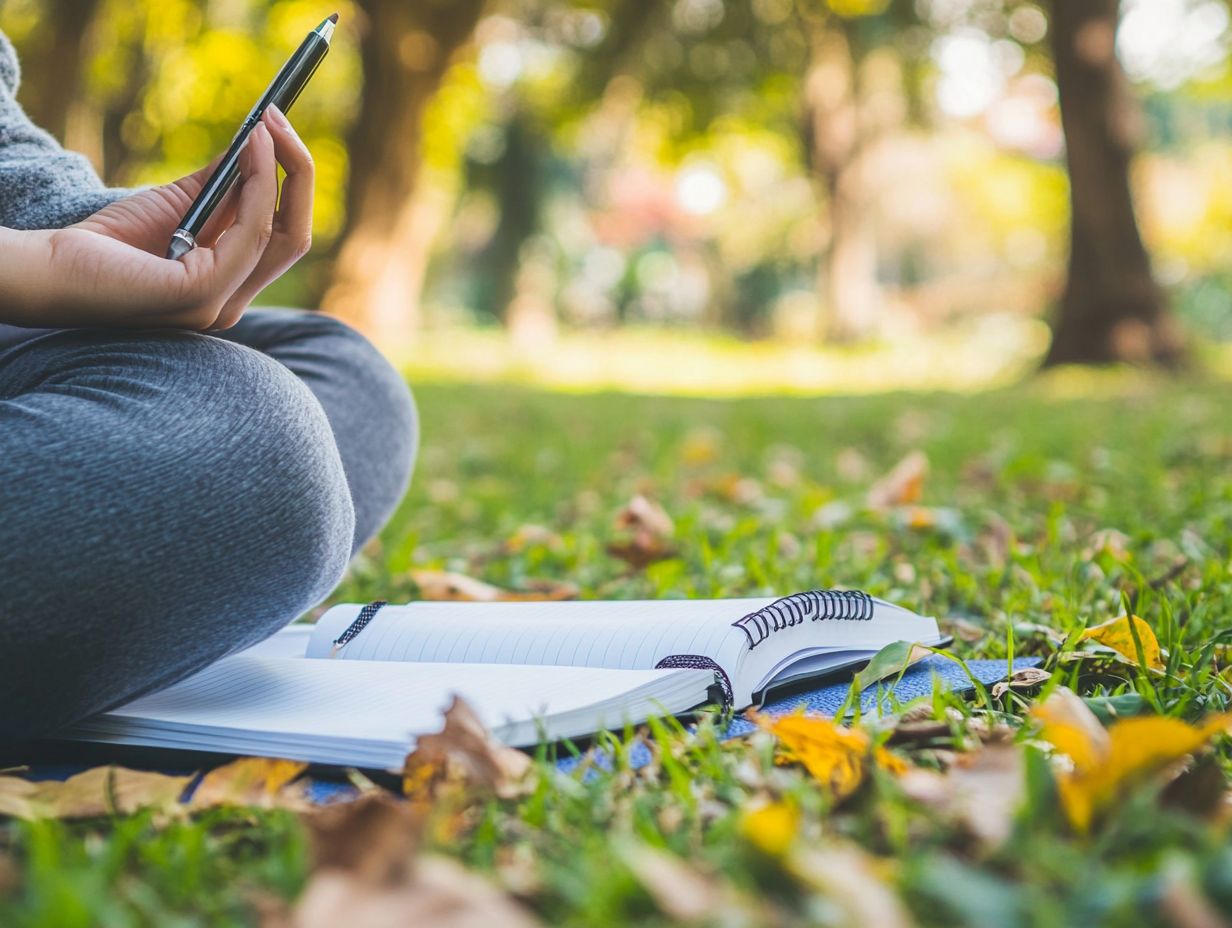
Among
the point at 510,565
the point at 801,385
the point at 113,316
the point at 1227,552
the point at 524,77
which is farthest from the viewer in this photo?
the point at 524,77

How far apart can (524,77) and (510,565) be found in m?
15.6

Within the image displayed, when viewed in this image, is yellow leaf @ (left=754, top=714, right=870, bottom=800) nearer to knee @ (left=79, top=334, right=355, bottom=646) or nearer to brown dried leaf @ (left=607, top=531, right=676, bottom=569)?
knee @ (left=79, top=334, right=355, bottom=646)

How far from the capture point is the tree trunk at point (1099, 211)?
7.27 m

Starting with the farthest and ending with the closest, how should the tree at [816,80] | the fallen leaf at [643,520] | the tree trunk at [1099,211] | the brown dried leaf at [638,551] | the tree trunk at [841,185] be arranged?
1. the tree trunk at [841,185]
2. the tree at [816,80]
3. the tree trunk at [1099,211]
4. the fallen leaf at [643,520]
5. the brown dried leaf at [638,551]

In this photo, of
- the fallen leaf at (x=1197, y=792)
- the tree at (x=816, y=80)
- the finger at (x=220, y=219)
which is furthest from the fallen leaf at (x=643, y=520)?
the tree at (x=816, y=80)

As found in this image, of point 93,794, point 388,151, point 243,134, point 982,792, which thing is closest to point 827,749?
point 982,792

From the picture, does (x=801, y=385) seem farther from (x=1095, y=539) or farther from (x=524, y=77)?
(x=524, y=77)

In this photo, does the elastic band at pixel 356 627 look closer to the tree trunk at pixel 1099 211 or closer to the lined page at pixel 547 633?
the lined page at pixel 547 633

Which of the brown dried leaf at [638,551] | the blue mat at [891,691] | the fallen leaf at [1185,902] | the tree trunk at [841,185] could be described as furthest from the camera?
the tree trunk at [841,185]

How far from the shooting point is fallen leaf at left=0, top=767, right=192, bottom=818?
0.92 meters

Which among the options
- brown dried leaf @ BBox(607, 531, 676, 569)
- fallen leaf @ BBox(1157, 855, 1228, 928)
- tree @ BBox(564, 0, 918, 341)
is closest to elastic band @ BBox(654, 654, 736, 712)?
fallen leaf @ BBox(1157, 855, 1228, 928)

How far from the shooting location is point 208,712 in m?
1.08

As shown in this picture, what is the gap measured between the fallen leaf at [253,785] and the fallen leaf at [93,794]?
0.9 inches

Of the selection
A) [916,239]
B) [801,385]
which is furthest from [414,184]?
[916,239]
